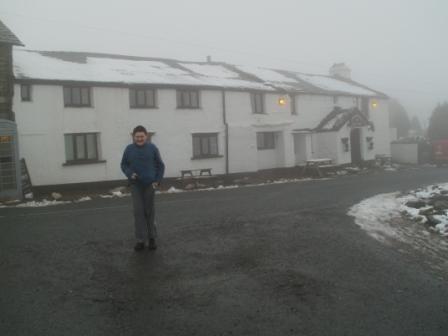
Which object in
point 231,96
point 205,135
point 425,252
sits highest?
point 231,96

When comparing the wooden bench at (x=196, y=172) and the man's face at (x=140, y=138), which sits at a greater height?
the man's face at (x=140, y=138)

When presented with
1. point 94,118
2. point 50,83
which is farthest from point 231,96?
point 50,83

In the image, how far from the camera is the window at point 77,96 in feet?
Result: 65.4

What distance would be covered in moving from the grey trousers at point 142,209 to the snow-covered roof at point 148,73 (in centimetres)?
1435

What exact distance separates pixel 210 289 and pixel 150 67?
2239 cm

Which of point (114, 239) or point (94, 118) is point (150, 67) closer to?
point (94, 118)

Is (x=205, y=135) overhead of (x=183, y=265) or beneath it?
overhead

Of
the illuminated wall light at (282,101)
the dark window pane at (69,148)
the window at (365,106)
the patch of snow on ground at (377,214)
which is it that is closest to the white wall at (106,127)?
the dark window pane at (69,148)

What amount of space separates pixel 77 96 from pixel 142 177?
14.9m

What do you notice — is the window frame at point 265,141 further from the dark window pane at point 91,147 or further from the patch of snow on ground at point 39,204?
the patch of snow on ground at point 39,204

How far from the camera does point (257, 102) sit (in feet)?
86.9

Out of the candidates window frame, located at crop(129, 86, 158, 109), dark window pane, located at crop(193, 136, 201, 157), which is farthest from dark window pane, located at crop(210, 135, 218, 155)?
window frame, located at crop(129, 86, 158, 109)

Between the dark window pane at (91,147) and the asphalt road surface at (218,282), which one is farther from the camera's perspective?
the dark window pane at (91,147)

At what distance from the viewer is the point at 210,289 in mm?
5176
